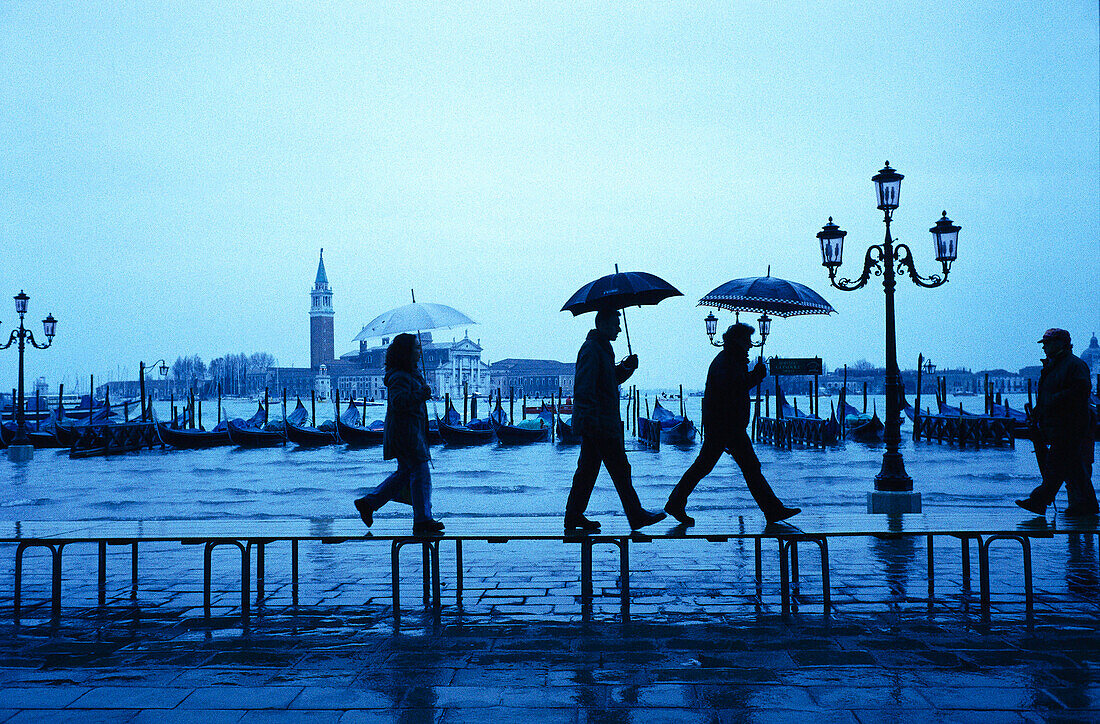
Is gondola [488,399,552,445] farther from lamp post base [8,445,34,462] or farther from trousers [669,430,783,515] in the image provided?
trousers [669,430,783,515]

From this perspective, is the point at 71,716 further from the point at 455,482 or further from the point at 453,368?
the point at 453,368

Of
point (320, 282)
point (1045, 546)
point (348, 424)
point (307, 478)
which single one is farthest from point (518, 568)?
point (320, 282)

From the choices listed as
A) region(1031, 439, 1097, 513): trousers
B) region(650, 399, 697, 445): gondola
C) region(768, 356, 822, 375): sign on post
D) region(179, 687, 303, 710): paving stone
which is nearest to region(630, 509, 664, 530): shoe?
region(179, 687, 303, 710): paving stone

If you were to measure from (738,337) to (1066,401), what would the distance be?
2.59 metres

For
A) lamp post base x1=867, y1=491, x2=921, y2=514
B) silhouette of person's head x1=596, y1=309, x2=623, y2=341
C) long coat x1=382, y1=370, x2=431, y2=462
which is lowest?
lamp post base x1=867, y1=491, x2=921, y2=514

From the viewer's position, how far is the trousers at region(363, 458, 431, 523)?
512cm

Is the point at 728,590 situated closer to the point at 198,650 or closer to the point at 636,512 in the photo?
the point at 636,512

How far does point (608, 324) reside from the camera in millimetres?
5008

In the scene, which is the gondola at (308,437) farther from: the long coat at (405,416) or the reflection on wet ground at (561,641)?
the long coat at (405,416)

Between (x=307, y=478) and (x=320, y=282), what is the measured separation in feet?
395

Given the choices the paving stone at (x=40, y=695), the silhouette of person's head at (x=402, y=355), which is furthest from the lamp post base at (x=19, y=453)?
the paving stone at (x=40, y=695)

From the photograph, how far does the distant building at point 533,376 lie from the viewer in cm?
11094

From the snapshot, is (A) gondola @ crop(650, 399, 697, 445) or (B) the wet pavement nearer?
(B) the wet pavement

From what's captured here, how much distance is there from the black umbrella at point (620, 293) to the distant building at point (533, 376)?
3956 inches
